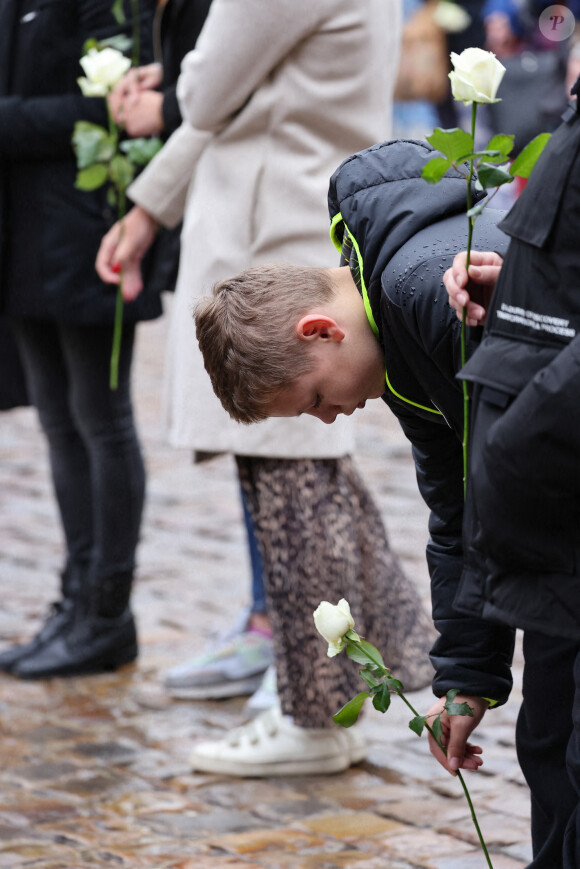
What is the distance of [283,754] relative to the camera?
3.40 meters

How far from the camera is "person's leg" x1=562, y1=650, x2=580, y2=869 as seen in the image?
191cm

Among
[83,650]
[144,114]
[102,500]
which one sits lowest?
[83,650]

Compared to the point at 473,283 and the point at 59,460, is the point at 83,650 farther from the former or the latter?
the point at 473,283

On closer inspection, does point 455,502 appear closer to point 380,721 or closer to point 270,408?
point 270,408

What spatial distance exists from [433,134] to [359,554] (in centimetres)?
176

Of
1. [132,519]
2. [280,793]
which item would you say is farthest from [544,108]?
[280,793]

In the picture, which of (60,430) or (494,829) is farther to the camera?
(60,430)

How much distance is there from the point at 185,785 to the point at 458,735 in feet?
3.99

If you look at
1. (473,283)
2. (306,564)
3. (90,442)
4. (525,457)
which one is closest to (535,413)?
(525,457)

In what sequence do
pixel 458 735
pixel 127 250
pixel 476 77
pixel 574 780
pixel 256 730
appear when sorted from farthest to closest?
pixel 127 250 < pixel 256 730 < pixel 458 735 < pixel 574 780 < pixel 476 77

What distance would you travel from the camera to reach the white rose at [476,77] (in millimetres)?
1833

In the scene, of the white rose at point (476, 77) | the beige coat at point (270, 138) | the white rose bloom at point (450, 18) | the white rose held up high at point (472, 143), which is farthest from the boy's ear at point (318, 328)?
the white rose bloom at point (450, 18)

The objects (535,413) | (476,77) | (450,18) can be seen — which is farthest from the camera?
(450,18)

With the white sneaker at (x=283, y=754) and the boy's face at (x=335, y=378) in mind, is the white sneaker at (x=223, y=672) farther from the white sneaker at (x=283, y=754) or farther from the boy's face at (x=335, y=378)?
the boy's face at (x=335, y=378)
